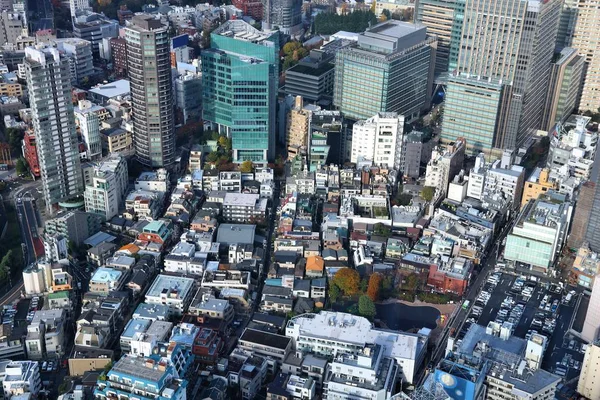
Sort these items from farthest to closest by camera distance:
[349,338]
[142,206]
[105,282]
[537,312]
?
[142,206], [537,312], [105,282], [349,338]

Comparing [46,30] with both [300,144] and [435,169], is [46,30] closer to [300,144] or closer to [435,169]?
[300,144]

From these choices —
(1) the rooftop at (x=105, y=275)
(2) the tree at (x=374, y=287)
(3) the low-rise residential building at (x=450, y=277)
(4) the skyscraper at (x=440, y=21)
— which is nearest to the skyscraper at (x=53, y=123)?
(1) the rooftop at (x=105, y=275)

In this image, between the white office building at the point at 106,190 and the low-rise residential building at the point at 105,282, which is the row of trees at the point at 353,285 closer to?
the low-rise residential building at the point at 105,282

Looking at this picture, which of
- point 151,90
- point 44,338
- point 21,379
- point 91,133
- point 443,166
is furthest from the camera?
point 91,133

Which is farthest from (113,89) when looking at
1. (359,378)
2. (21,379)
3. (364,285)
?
(359,378)

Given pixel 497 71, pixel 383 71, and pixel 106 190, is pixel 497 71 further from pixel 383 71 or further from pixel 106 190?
pixel 106 190

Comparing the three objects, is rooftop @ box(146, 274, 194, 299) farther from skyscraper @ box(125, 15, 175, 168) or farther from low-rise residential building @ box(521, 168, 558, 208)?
low-rise residential building @ box(521, 168, 558, 208)

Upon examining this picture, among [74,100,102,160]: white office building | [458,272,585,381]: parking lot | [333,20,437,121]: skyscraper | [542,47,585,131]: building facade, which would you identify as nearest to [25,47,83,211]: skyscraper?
[74,100,102,160]: white office building

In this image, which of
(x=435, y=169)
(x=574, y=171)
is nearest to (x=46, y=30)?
(x=435, y=169)
